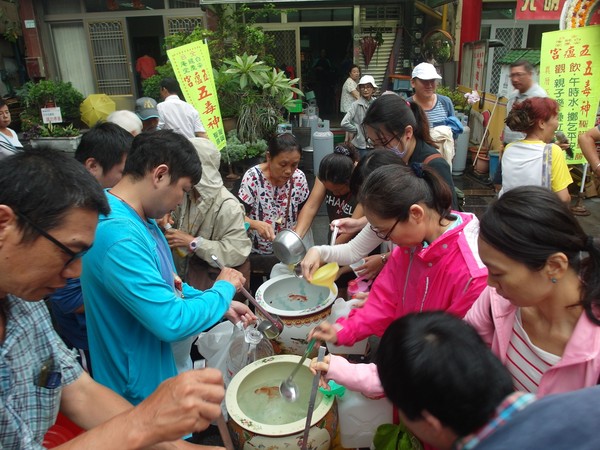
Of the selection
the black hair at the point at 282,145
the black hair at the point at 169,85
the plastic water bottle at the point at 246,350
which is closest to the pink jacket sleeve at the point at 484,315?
the plastic water bottle at the point at 246,350

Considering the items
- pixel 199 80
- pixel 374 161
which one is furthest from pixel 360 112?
pixel 374 161

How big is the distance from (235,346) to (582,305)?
1.73 m

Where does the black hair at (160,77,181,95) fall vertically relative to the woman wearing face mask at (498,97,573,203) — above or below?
above

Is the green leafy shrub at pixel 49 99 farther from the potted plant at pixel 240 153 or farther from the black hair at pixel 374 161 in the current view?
the black hair at pixel 374 161

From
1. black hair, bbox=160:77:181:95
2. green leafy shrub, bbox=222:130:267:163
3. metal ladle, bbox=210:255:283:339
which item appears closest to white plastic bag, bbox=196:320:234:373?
metal ladle, bbox=210:255:283:339

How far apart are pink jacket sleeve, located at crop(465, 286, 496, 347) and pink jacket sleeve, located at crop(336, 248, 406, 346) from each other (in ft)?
1.48

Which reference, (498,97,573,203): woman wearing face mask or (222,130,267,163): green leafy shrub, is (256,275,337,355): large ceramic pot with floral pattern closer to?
(498,97,573,203): woman wearing face mask

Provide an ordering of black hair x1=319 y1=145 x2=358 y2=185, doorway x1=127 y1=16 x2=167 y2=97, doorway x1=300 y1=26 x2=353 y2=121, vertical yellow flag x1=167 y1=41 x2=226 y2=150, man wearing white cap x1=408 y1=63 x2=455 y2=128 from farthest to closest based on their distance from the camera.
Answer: doorway x1=300 y1=26 x2=353 y2=121 < doorway x1=127 y1=16 x2=167 y2=97 < vertical yellow flag x1=167 y1=41 x2=226 y2=150 < man wearing white cap x1=408 y1=63 x2=455 y2=128 < black hair x1=319 y1=145 x2=358 y2=185

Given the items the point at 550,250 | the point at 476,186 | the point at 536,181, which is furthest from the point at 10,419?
the point at 476,186

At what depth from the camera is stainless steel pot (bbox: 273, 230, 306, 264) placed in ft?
8.35

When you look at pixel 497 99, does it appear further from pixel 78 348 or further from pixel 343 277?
pixel 78 348

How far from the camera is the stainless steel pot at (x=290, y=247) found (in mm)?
2546

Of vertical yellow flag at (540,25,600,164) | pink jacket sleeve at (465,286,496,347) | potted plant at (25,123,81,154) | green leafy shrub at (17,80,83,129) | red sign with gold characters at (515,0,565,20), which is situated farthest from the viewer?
green leafy shrub at (17,80,83,129)

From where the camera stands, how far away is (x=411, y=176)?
1.72 m
